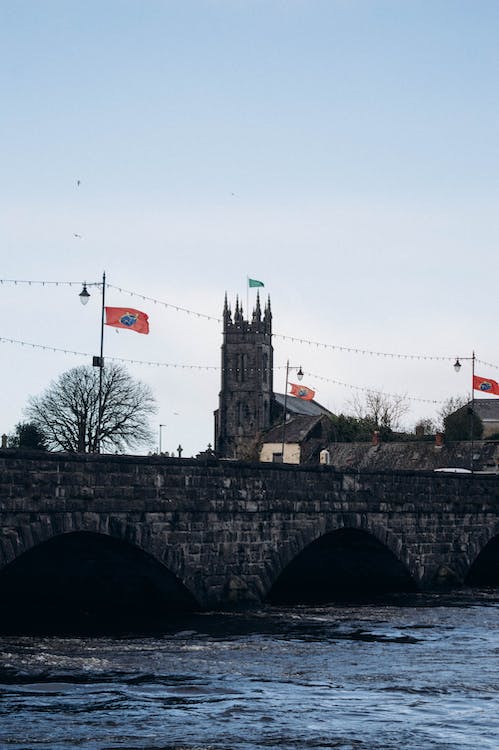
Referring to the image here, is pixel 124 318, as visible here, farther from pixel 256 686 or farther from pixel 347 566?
pixel 256 686

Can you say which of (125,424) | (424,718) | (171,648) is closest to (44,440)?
(125,424)

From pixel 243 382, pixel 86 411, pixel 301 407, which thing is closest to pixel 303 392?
pixel 86 411

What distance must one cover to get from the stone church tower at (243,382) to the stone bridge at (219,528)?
10629 cm

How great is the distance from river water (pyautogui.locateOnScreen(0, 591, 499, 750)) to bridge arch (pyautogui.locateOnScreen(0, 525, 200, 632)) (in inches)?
64.8

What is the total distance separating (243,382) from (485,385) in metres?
106

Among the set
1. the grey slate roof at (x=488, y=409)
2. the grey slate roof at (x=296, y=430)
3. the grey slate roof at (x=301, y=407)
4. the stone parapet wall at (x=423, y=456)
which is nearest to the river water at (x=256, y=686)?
the stone parapet wall at (x=423, y=456)

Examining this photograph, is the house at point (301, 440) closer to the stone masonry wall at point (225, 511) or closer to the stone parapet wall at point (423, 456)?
the stone parapet wall at point (423, 456)

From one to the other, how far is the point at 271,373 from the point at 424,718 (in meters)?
140

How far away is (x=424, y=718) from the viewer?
71.3ft

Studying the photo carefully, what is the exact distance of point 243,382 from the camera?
16950 cm

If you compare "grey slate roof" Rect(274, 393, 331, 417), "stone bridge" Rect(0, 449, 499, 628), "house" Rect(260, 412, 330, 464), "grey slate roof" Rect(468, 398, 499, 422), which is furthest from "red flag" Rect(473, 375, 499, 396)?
"grey slate roof" Rect(274, 393, 331, 417)

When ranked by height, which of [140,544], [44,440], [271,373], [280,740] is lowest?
[280,740]

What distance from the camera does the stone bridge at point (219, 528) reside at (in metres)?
30.3

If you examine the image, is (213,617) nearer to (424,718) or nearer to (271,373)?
(424,718)
